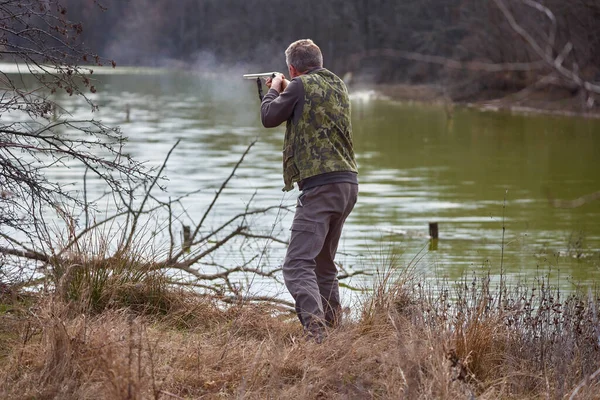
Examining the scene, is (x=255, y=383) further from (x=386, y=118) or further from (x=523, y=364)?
(x=386, y=118)

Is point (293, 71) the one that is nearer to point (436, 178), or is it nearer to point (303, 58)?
point (303, 58)

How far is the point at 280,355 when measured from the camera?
4695 mm

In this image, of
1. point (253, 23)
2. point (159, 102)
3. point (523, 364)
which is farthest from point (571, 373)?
point (253, 23)

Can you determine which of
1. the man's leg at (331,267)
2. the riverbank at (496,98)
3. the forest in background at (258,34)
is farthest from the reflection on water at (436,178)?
the forest in background at (258,34)

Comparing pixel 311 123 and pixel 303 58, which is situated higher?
pixel 303 58

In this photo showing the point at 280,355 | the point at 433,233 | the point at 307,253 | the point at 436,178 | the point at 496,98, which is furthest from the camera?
the point at 496,98

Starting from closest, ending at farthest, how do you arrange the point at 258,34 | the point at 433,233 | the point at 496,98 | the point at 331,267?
1. the point at 331,267
2. the point at 433,233
3. the point at 496,98
4. the point at 258,34

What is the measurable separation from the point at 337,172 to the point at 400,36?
53.7 meters

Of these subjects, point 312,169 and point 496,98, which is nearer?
point 312,169

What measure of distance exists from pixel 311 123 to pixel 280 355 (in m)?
1.34

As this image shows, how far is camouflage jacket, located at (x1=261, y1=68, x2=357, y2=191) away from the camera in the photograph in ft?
17.3

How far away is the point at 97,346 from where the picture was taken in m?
4.42

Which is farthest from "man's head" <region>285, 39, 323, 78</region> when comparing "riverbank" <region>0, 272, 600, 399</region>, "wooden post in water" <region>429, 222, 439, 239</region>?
"wooden post in water" <region>429, 222, 439, 239</region>

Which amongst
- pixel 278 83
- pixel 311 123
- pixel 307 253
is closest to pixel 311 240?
pixel 307 253
